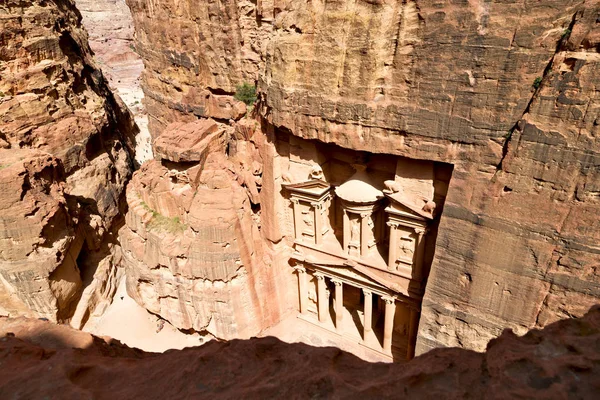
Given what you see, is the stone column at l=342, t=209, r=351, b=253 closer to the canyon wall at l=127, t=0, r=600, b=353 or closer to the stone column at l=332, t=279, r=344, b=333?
the stone column at l=332, t=279, r=344, b=333

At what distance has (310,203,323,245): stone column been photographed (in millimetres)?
11555

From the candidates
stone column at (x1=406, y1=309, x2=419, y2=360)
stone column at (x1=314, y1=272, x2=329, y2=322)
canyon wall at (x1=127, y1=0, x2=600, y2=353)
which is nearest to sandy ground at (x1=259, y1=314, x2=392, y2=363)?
stone column at (x1=314, y1=272, x2=329, y2=322)

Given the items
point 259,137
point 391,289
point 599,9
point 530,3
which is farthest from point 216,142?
point 599,9

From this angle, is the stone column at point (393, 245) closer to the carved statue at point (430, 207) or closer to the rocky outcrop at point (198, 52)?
the carved statue at point (430, 207)

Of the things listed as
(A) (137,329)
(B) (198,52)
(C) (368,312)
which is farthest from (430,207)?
(B) (198,52)

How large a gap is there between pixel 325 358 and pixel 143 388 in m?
1.29

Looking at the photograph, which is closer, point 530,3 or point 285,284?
point 530,3

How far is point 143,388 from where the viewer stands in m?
2.82

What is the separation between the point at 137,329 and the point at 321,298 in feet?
19.6

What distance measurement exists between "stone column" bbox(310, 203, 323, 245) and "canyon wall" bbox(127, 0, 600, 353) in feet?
7.35

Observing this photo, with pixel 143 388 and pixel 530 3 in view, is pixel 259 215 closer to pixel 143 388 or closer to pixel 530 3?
pixel 530 3

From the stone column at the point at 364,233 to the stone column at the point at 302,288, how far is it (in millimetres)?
2270

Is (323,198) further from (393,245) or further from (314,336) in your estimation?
(314,336)

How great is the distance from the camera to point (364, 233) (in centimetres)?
1124
